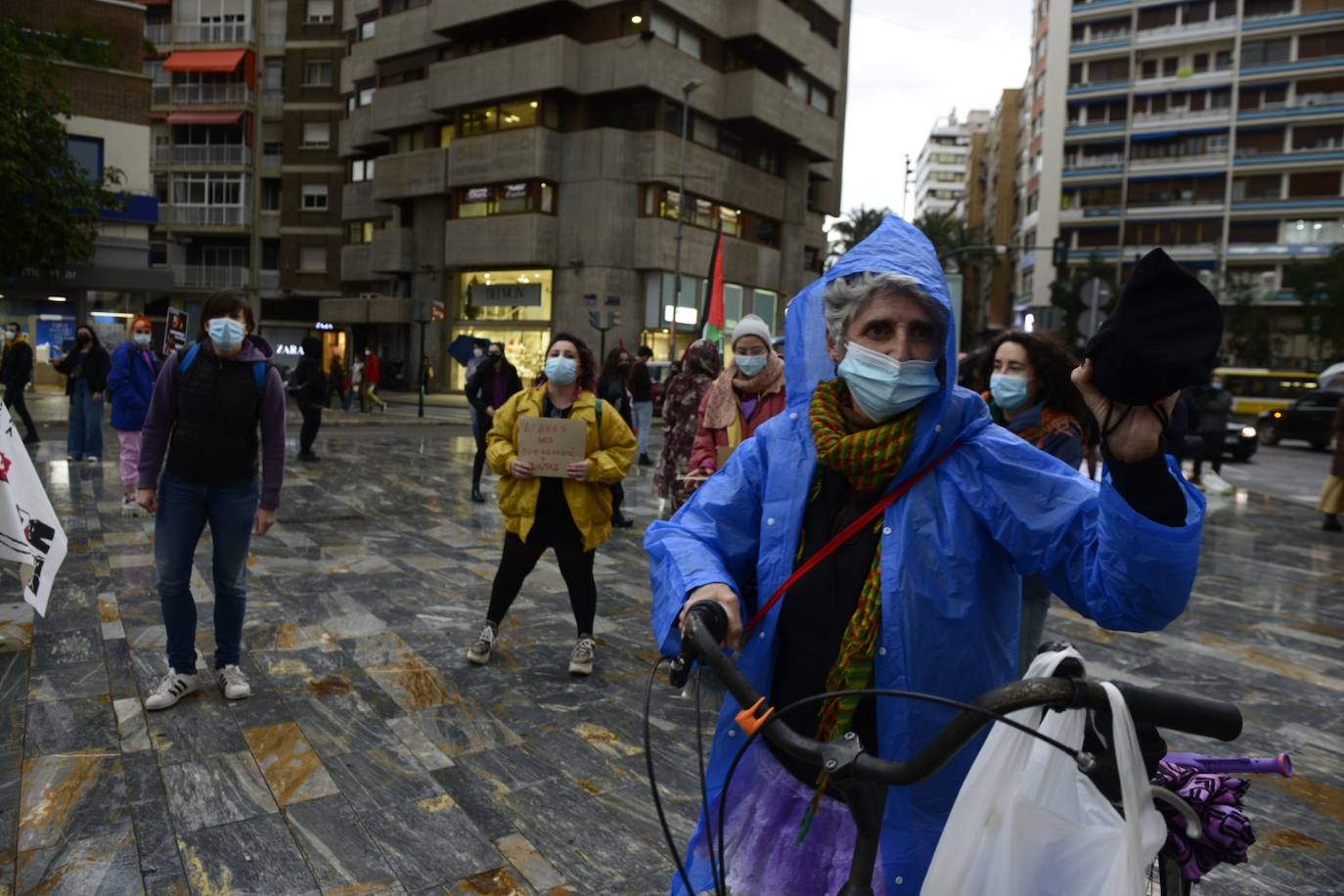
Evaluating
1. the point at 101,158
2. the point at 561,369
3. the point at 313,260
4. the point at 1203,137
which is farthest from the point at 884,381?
the point at 1203,137

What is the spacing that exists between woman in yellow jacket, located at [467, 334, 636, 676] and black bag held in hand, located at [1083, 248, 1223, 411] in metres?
4.02

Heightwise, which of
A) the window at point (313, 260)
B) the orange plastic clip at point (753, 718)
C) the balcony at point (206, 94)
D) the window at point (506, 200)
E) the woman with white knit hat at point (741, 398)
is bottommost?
the orange plastic clip at point (753, 718)

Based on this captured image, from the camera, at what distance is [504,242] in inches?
1443

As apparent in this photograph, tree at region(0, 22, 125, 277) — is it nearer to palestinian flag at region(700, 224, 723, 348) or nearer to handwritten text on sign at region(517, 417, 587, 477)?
palestinian flag at region(700, 224, 723, 348)

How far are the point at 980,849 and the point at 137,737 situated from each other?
3.94 metres

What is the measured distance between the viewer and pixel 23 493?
183 inches

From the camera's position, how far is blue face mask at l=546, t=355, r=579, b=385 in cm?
564

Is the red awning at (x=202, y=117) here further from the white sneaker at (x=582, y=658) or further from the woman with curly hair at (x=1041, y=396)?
the woman with curly hair at (x=1041, y=396)

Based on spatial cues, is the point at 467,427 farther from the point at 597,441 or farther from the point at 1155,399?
the point at 1155,399

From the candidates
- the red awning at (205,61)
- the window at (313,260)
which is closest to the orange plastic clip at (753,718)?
the window at (313,260)

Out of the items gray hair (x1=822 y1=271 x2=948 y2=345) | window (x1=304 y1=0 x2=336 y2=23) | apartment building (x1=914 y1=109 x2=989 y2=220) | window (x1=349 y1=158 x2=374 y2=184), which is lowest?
gray hair (x1=822 y1=271 x2=948 y2=345)

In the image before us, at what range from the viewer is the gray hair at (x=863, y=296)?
198 centimetres

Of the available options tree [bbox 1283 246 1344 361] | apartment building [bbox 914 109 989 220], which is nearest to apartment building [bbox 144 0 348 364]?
tree [bbox 1283 246 1344 361]

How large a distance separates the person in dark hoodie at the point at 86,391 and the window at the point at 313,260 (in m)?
37.9
